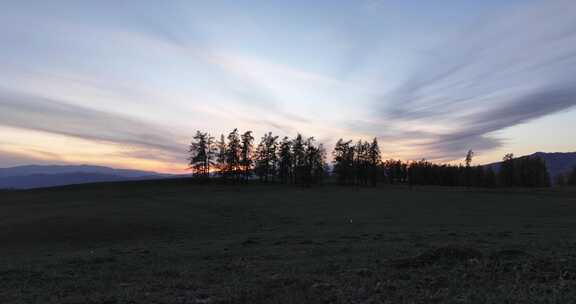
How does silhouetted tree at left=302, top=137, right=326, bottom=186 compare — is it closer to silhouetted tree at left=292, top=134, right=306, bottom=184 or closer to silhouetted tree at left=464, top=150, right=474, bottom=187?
silhouetted tree at left=292, top=134, right=306, bottom=184

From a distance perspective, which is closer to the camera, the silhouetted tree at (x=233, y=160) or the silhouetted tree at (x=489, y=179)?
the silhouetted tree at (x=233, y=160)

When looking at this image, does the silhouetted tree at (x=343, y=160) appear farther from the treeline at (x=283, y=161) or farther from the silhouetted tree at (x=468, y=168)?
the silhouetted tree at (x=468, y=168)

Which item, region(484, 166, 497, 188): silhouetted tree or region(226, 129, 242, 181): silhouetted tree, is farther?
region(484, 166, 497, 188): silhouetted tree

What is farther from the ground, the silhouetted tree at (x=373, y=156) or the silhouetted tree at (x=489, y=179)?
the silhouetted tree at (x=373, y=156)

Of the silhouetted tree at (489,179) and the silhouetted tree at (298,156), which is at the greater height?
the silhouetted tree at (298,156)

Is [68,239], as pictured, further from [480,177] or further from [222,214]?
[480,177]

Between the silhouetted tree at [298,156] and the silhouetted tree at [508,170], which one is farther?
the silhouetted tree at [508,170]

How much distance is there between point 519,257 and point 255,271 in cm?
797

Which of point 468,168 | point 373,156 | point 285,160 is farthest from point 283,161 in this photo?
point 468,168

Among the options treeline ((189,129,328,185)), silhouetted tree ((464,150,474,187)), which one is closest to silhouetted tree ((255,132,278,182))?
treeline ((189,129,328,185))

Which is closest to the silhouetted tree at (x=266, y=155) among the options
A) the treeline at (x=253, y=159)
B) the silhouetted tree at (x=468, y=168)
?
the treeline at (x=253, y=159)

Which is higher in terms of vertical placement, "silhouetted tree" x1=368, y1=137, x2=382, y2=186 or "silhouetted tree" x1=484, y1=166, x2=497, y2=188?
"silhouetted tree" x1=368, y1=137, x2=382, y2=186

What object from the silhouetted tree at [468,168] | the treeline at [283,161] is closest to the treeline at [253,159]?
the treeline at [283,161]

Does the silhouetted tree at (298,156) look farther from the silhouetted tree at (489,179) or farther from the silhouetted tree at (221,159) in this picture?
the silhouetted tree at (489,179)
